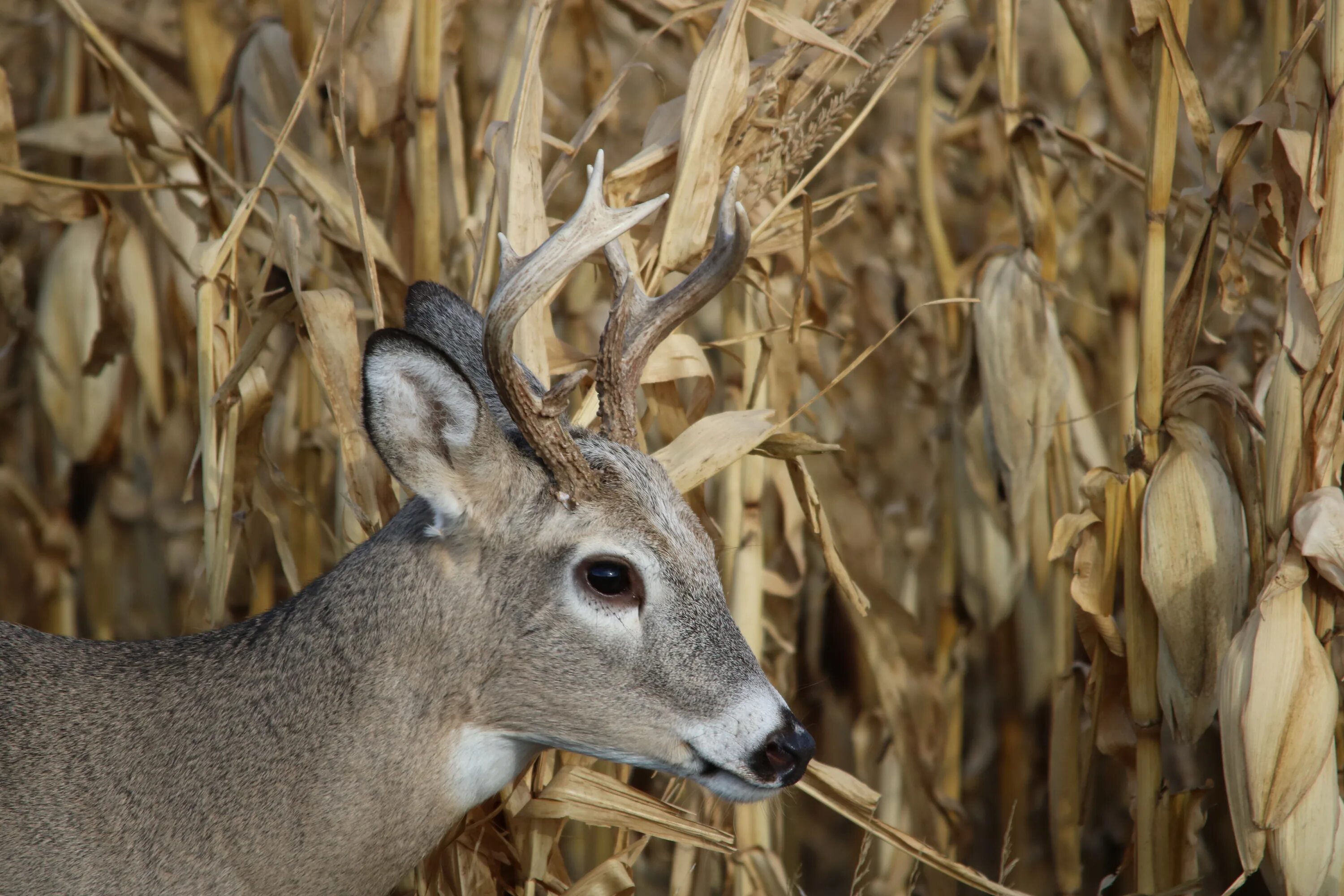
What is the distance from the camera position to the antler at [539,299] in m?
2.03

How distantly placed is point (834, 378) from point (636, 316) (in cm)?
133

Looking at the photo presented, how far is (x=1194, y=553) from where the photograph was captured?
8.94 ft

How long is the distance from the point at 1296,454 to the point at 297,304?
2.17 m

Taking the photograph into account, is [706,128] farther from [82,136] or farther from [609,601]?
[82,136]

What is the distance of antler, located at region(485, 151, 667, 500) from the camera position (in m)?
2.03

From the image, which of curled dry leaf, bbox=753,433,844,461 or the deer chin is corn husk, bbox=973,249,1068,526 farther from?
A: the deer chin

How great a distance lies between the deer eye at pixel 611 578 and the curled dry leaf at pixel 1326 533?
1.31 metres

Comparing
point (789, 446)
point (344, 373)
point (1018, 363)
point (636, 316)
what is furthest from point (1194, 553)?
point (344, 373)

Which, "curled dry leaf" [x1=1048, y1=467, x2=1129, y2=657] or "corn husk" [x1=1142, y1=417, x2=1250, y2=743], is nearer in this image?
"corn husk" [x1=1142, y1=417, x2=1250, y2=743]

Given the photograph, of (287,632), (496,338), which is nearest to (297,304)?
(287,632)

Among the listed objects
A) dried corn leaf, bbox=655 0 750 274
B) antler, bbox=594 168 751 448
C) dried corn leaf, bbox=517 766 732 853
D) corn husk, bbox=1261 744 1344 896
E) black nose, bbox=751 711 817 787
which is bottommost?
dried corn leaf, bbox=517 766 732 853

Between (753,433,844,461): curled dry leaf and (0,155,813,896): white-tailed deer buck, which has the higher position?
(753,433,844,461): curled dry leaf

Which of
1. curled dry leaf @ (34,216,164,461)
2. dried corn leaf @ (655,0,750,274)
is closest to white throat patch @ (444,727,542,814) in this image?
dried corn leaf @ (655,0,750,274)

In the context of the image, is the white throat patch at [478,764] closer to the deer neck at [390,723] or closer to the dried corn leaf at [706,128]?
the deer neck at [390,723]
